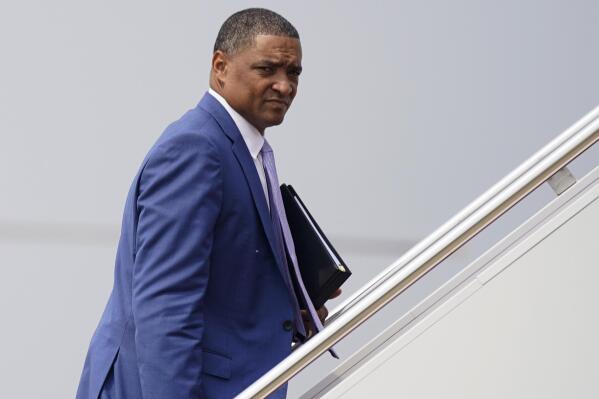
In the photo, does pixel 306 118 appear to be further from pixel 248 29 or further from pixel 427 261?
pixel 427 261

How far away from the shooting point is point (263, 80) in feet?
6.58

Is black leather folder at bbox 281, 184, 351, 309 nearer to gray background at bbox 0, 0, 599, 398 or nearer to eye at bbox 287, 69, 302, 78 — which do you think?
eye at bbox 287, 69, 302, 78

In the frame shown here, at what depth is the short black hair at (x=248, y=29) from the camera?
203 centimetres

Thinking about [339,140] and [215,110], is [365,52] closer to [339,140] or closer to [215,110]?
[339,140]

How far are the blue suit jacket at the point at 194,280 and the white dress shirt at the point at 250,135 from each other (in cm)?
2

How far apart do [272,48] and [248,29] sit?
0.18ft

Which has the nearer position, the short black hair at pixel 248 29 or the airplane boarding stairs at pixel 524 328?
the airplane boarding stairs at pixel 524 328

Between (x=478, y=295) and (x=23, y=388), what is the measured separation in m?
2.24

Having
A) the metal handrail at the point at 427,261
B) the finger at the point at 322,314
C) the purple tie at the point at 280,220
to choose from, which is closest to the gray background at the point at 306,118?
the finger at the point at 322,314

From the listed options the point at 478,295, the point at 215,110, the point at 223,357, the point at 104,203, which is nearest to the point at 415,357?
the point at 478,295

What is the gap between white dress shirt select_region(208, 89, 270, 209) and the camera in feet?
6.61

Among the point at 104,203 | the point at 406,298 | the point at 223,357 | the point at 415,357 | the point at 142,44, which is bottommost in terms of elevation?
the point at 406,298

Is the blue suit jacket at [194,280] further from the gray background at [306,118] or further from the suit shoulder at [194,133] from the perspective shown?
the gray background at [306,118]

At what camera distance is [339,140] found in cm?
383
